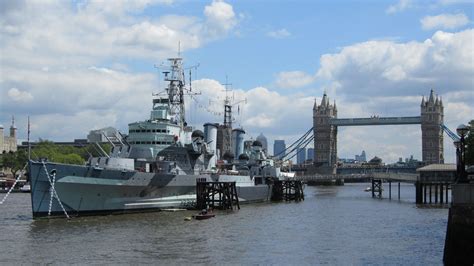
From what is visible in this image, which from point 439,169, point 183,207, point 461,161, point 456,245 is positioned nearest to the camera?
point 456,245

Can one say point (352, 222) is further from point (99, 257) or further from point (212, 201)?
point (99, 257)

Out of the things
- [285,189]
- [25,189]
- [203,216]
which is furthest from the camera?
[25,189]

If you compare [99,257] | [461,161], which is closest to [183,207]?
[99,257]

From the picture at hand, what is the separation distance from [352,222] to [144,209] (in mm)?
17988

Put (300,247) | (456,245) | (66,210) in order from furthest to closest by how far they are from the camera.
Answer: (66,210)
(300,247)
(456,245)

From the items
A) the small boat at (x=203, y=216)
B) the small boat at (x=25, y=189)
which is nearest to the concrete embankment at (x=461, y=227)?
the small boat at (x=203, y=216)

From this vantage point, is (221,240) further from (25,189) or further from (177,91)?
(25,189)

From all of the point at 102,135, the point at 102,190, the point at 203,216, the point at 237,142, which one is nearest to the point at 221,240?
the point at 203,216

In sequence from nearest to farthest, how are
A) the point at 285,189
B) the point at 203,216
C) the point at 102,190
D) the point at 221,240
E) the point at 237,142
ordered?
1. the point at 221,240
2. the point at 102,190
3. the point at 203,216
4. the point at 285,189
5. the point at 237,142

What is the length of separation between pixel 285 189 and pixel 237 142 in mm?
9908

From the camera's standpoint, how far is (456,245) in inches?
1090

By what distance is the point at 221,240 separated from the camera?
1624 inches

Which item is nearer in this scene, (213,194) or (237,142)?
(213,194)

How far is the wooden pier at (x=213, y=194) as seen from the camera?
65688mm
